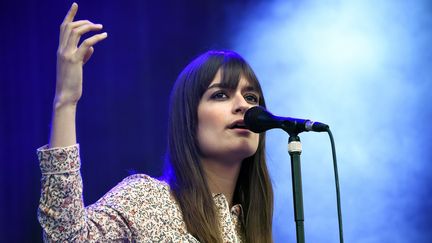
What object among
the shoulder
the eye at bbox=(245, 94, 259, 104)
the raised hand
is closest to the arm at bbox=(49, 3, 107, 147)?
the raised hand

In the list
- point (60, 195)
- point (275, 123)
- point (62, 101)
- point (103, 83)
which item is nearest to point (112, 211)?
point (60, 195)

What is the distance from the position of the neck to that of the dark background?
90 centimetres

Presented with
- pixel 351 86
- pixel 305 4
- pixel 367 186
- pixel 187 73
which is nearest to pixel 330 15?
pixel 305 4

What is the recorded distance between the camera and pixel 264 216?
2281 millimetres

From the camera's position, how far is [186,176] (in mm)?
2102

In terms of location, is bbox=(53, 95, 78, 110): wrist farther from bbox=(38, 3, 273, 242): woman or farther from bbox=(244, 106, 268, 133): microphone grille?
bbox=(244, 106, 268, 133): microphone grille

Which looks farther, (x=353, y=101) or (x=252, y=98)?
(x=353, y=101)

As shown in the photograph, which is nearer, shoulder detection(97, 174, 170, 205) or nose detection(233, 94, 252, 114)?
shoulder detection(97, 174, 170, 205)

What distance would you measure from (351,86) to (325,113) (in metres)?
0.20

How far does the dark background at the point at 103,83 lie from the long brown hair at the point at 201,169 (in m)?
0.85

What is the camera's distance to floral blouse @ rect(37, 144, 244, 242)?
5.24 ft

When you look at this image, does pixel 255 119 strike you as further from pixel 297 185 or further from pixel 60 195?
pixel 60 195

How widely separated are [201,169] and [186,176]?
0.18 feet

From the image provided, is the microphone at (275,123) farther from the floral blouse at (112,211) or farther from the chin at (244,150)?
the floral blouse at (112,211)
